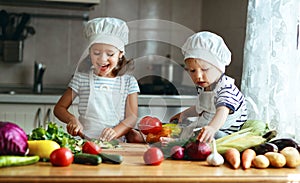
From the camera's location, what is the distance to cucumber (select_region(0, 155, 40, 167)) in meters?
1.28

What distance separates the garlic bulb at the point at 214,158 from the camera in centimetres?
140

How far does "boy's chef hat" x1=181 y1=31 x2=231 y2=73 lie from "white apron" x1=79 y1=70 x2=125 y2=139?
0.26 metres

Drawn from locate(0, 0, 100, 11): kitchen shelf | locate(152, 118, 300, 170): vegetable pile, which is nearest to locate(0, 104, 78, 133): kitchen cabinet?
locate(0, 0, 100, 11): kitchen shelf

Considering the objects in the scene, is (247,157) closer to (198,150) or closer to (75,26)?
(198,150)

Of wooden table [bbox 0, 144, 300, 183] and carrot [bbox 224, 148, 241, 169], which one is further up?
carrot [bbox 224, 148, 241, 169]

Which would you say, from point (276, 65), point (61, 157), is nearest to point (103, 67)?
point (61, 157)

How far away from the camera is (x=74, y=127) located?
5.36ft

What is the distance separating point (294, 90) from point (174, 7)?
1632 mm

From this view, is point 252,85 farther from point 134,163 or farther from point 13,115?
point 13,115

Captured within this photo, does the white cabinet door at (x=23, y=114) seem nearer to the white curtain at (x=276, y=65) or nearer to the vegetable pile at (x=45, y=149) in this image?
the white curtain at (x=276, y=65)

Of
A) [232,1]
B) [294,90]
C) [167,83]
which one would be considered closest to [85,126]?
[294,90]

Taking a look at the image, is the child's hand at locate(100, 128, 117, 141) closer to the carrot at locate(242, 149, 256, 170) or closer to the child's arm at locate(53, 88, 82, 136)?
the child's arm at locate(53, 88, 82, 136)

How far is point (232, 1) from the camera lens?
294 cm

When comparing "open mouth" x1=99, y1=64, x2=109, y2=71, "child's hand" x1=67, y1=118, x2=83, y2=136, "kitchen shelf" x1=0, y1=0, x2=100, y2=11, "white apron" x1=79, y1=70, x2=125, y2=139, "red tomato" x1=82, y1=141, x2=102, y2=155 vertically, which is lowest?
"red tomato" x1=82, y1=141, x2=102, y2=155
